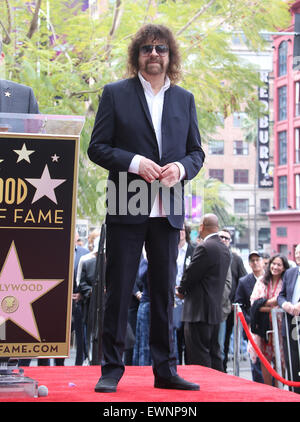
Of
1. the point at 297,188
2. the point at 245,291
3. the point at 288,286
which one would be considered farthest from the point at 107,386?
the point at 297,188

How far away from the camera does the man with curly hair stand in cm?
434

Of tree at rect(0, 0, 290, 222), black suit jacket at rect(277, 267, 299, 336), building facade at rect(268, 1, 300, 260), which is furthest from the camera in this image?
building facade at rect(268, 1, 300, 260)

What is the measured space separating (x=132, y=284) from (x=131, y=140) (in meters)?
0.83

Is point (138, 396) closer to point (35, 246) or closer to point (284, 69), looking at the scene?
point (35, 246)

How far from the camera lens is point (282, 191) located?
58.0 meters

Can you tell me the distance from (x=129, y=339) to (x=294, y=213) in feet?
158

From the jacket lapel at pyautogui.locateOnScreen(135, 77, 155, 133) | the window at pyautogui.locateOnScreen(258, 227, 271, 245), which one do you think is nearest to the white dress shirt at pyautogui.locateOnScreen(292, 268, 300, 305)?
the jacket lapel at pyautogui.locateOnScreen(135, 77, 155, 133)

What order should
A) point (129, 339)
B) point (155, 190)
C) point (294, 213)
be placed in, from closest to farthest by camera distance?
1. point (155, 190)
2. point (129, 339)
3. point (294, 213)

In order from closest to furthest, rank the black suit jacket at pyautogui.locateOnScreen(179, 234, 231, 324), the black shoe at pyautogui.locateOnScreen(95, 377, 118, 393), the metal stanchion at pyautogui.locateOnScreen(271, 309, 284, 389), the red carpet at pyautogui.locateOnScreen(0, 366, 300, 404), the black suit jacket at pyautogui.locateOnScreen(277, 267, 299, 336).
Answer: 1. the red carpet at pyautogui.locateOnScreen(0, 366, 300, 404)
2. the black shoe at pyautogui.locateOnScreen(95, 377, 118, 393)
3. the metal stanchion at pyautogui.locateOnScreen(271, 309, 284, 389)
4. the black suit jacket at pyautogui.locateOnScreen(277, 267, 299, 336)
5. the black suit jacket at pyautogui.locateOnScreen(179, 234, 231, 324)

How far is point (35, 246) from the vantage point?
3.82 m

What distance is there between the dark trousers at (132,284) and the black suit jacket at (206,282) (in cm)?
409

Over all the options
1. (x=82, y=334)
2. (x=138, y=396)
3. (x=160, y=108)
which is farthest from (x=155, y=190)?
(x=82, y=334)

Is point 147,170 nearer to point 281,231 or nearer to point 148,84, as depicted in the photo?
point 148,84

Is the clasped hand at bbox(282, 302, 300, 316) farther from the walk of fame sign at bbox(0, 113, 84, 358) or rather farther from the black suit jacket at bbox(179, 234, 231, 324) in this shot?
the walk of fame sign at bbox(0, 113, 84, 358)
